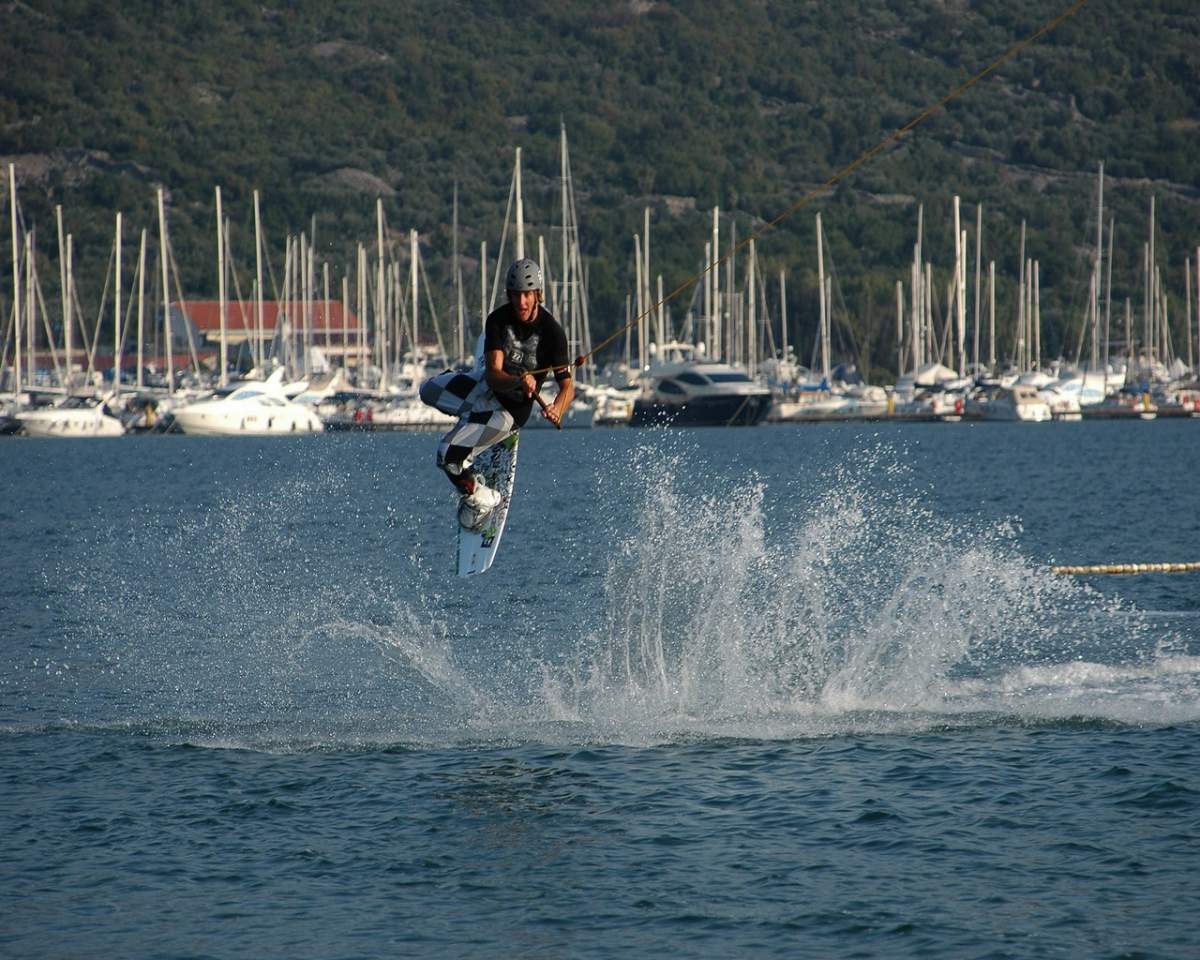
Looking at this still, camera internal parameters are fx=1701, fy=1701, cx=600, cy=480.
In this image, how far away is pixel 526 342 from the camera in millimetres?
14250

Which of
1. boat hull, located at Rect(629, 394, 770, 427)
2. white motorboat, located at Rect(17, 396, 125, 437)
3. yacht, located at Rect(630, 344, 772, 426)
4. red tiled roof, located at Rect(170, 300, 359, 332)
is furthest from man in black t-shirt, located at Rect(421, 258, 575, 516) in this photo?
red tiled roof, located at Rect(170, 300, 359, 332)

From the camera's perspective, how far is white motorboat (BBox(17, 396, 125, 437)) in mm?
83438

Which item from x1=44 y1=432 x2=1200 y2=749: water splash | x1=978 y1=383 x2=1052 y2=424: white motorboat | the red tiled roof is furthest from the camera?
the red tiled roof

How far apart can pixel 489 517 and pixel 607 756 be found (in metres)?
2.43

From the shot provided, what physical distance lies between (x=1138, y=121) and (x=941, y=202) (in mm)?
39882

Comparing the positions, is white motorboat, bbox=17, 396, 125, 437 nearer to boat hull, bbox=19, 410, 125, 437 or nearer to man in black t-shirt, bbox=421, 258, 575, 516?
boat hull, bbox=19, 410, 125, 437

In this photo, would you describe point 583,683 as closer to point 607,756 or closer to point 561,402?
point 607,756

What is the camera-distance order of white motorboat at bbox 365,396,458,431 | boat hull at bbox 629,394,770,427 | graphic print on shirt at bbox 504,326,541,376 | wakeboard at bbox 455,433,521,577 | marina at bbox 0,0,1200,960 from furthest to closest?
boat hull at bbox 629,394,770,427 → white motorboat at bbox 365,396,458,431 → wakeboard at bbox 455,433,521,577 → graphic print on shirt at bbox 504,326,541,376 → marina at bbox 0,0,1200,960

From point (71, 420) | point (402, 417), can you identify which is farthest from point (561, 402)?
point (71, 420)

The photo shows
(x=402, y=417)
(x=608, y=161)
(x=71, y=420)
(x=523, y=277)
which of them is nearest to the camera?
(x=523, y=277)

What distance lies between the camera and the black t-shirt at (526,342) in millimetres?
14102

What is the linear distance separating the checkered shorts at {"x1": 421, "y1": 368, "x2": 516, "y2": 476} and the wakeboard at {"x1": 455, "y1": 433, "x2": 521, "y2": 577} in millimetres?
489

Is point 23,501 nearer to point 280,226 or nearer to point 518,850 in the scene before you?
point 518,850

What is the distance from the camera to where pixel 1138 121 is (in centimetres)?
18850
